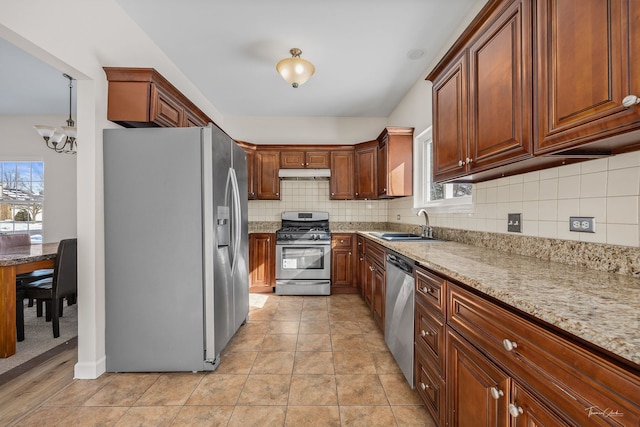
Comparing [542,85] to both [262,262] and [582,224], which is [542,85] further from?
[262,262]

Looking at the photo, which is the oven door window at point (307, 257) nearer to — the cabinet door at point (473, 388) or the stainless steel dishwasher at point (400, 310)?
the stainless steel dishwasher at point (400, 310)

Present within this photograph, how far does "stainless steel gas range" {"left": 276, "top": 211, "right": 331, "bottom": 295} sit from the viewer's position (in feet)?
12.8

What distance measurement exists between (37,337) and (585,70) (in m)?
4.26

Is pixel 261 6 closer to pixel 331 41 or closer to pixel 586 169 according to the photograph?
pixel 331 41

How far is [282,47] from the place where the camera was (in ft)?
8.55

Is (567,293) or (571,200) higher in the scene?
(571,200)

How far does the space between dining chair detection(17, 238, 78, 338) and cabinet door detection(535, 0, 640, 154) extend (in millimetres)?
3537

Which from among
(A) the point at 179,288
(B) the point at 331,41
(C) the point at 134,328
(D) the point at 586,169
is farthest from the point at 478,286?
(B) the point at 331,41

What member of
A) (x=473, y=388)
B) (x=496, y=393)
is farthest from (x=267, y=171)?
(x=496, y=393)

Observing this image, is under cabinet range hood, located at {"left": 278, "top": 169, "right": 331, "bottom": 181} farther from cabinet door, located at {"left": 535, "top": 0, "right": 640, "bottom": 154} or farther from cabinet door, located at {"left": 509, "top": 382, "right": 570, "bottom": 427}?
cabinet door, located at {"left": 509, "top": 382, "right": 570, "bottom": 427}

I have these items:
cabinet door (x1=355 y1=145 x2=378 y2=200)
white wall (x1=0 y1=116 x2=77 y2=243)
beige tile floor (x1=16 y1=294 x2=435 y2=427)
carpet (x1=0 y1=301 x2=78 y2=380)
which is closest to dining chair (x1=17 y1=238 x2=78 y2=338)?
carpet (x1=0 y1=301 x2=78 y2=380)

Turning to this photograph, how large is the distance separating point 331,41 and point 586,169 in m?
2.18

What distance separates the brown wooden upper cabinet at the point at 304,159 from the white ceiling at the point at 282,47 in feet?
2.22

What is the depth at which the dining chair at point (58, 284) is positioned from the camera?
8.08ft
